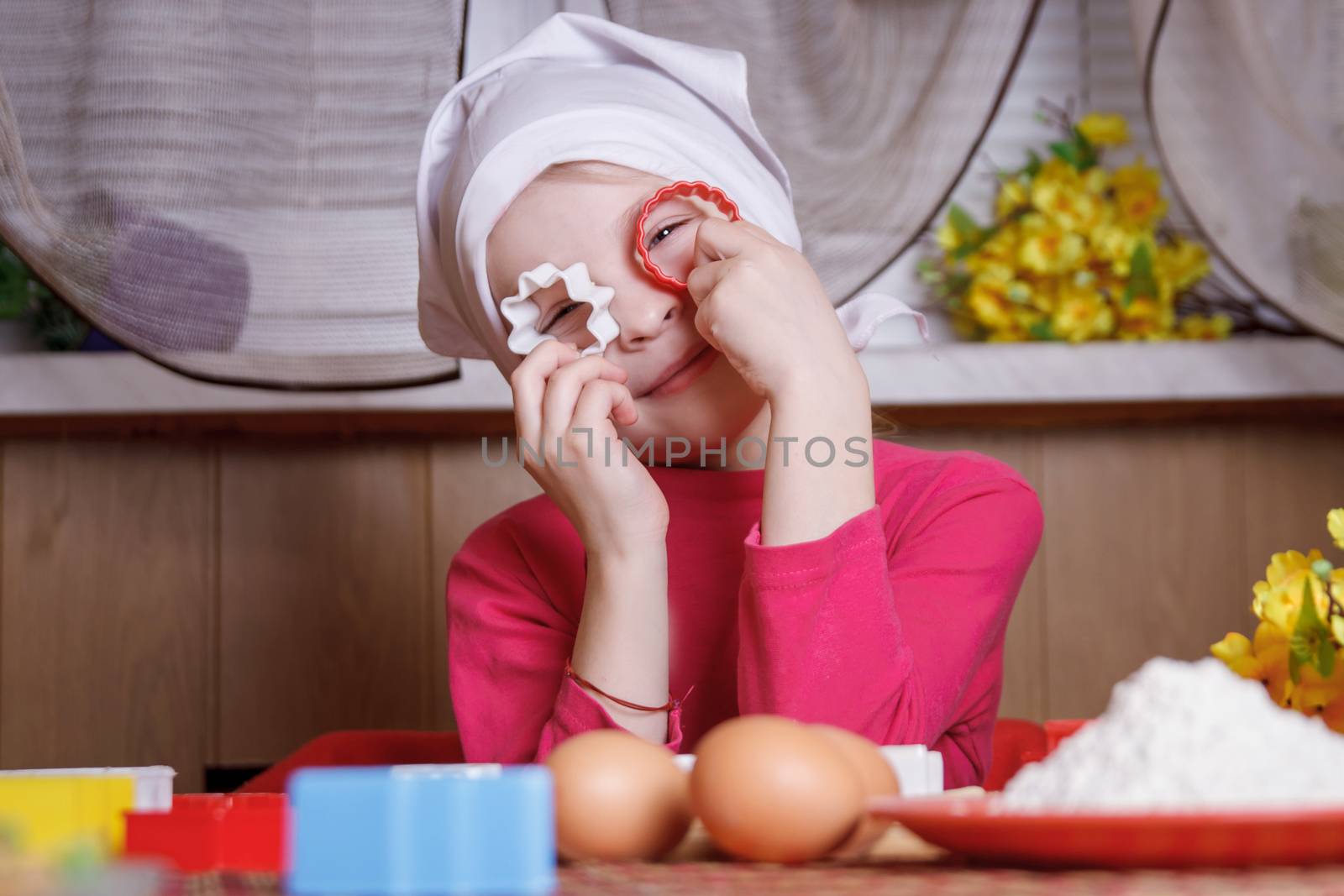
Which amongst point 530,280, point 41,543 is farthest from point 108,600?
point 530,280

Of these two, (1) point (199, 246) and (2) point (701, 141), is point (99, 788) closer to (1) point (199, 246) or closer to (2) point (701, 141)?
(2) point (701, 141)

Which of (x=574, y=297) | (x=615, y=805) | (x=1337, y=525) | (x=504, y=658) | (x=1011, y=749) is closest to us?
(x=615, y=805)

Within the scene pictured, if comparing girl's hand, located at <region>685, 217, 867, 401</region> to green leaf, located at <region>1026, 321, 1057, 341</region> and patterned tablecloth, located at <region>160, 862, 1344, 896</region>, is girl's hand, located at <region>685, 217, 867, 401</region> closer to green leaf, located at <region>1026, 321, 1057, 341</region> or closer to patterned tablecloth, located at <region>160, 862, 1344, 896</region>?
patterned tablecloth, located at <region>160, 862, 1344, 896</region>

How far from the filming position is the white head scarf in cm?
96

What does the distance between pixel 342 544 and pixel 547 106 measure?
75 centimetres

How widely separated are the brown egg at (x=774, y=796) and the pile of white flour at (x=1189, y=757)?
0.19 feet

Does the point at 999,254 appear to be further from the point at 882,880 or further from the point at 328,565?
the point at 882,880

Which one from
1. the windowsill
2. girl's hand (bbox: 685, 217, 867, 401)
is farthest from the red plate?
the windowsill

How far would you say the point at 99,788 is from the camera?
1.61 feet

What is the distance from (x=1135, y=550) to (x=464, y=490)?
2.71 ft

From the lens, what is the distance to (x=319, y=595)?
1558mm

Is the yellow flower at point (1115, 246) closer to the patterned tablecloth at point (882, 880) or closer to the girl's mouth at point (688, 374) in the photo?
the girl's mouth at point (688, 374)

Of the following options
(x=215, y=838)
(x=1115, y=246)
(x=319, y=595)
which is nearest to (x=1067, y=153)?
(x=1115, y=246)

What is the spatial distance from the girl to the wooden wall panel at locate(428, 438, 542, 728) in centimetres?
37
